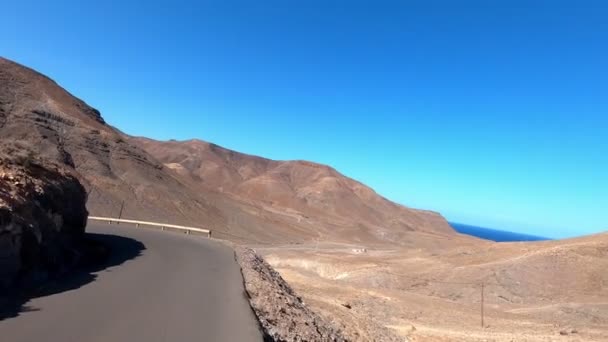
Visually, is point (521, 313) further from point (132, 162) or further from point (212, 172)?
point (212, 172)

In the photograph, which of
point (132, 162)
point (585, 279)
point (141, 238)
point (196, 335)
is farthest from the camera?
point (132, 162)

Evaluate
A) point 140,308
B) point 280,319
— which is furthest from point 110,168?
point 140,308

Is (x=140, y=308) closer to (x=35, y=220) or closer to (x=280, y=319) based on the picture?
(x=280, y=319)

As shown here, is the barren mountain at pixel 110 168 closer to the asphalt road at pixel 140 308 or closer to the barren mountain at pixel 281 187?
the asphalt road at pixel 140 308

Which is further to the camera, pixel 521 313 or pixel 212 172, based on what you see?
pixel 212 172

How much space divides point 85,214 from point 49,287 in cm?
759

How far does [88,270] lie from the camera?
13.0 meters

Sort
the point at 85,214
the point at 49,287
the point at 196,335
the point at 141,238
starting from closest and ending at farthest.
Answer: the point at 196,335
the point at 49,287
the point at 85,214
the point at 141,238

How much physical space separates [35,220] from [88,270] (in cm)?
228

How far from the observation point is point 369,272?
1635 inches

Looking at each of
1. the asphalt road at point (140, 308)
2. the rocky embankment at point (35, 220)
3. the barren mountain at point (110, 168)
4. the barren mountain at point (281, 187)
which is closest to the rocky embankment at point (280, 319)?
the asphalt road at point (140, 308)

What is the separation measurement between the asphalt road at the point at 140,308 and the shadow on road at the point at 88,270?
0.07m

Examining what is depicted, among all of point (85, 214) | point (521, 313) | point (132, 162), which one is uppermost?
point (132, 162)

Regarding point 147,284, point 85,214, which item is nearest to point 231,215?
point 85,214
